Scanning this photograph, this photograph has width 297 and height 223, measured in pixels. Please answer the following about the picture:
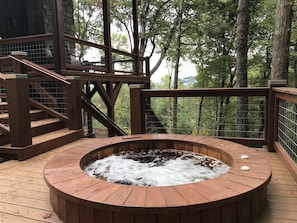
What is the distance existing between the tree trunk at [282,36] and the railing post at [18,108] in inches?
197

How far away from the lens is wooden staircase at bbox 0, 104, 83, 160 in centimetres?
347

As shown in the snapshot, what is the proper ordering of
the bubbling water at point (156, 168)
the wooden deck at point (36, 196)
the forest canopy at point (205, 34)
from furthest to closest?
the forest canopy at point (205, 34) → the bubbling water at point (156, 168) → the wooden deck at point (36, 196)

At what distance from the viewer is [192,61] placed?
13.0 m

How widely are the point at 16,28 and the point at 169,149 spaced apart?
7116 millimetres

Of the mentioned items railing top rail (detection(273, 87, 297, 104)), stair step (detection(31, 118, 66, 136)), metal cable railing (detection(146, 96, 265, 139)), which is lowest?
metal cable railing (detection(146, 96, 265, 139))

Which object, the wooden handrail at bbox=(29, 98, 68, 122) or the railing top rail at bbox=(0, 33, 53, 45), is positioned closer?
the wooden handrail at bbox=(29, 98, 68, 122)

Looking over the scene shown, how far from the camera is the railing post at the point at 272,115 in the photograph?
139 inches

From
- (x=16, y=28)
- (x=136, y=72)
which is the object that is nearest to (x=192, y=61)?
(x=136, y=72)

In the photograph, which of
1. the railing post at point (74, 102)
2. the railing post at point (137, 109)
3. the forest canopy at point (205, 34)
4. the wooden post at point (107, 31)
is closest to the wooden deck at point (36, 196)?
the railing post at point (74, 102)

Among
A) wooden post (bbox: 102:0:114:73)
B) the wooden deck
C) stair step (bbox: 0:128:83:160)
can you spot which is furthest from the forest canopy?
the wooden deck

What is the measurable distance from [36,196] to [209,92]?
267 cm

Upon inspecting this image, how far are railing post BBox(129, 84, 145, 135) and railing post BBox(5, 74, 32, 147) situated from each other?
163cm

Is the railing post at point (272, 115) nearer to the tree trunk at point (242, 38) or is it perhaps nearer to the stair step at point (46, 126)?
the tree trunk at point (242, 38)

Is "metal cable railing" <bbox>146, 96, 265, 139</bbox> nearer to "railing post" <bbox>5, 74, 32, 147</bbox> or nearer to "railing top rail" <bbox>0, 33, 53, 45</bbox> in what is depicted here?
"railing post" <bbox>5, 74, 32, 147</bbox>
